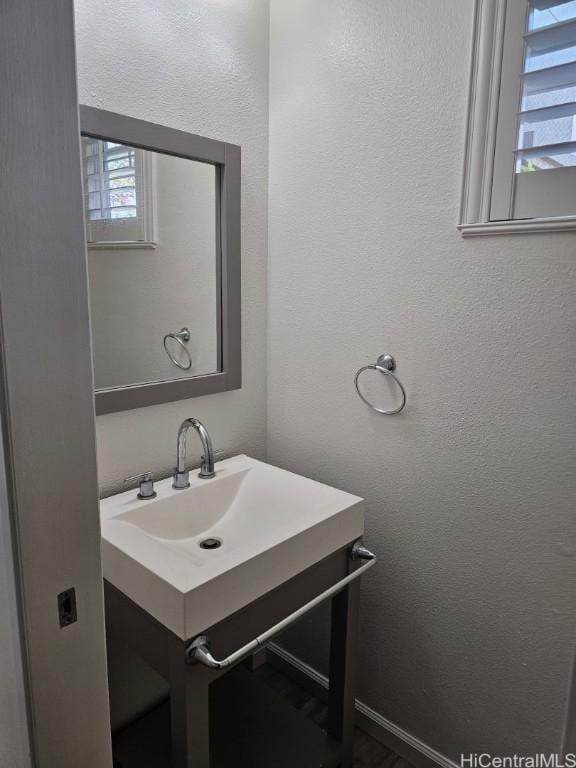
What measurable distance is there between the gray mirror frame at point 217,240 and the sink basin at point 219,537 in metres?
0.26

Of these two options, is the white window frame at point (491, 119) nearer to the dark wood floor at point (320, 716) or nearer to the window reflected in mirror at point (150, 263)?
the window reflected in mirror at point (150, 263)

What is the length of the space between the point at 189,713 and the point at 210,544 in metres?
0.43

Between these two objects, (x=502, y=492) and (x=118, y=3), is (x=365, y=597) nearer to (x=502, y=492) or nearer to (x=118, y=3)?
(x=502, y=492)

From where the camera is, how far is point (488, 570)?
1349 millimetres

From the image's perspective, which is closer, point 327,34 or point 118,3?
point 118,3

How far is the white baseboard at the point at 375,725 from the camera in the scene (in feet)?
4.96

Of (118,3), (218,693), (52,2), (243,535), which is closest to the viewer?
(52,2)

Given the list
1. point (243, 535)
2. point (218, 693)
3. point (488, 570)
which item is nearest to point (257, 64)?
point (243, 535)

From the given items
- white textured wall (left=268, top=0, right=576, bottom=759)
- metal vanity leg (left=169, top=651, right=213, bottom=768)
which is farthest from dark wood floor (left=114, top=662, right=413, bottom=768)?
metal vanity leg (left=169, top=651, right=213, bottom=768)

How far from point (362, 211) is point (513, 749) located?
1.52 meters

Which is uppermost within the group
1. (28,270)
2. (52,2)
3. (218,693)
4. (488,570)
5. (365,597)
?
(52,2)

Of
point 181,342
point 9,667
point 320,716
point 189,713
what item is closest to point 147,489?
point 181,342

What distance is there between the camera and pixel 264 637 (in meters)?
1.14

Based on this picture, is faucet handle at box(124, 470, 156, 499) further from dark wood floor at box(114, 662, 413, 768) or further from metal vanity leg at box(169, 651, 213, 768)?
dark wood floor at box(114, 662, 413, 768)
